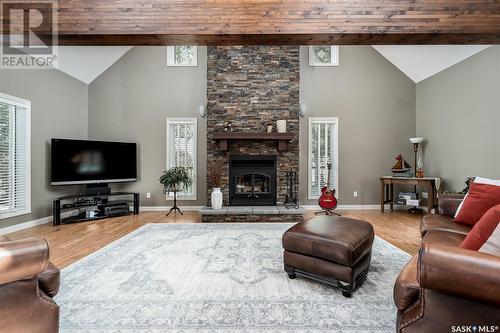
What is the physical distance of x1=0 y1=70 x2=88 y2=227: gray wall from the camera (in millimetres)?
3842

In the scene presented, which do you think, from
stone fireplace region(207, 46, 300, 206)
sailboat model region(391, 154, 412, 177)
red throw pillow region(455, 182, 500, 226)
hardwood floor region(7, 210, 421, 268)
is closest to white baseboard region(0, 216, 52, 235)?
hardwood floor region(7, 210, 421, 268)

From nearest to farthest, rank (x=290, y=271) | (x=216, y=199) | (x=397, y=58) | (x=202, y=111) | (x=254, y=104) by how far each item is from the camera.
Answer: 1. (x=290, y=271)
2. (x=216, y=199)
3. (x=254, y=104)
4. (x=202, y=111)
5. (x=397, y=58)

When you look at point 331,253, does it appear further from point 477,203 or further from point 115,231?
point 115,231

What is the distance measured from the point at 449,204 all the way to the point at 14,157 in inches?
238

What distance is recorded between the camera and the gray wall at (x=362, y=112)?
220 inches

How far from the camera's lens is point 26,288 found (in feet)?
3.86

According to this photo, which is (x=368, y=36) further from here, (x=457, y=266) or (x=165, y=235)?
(x=165, y=235)

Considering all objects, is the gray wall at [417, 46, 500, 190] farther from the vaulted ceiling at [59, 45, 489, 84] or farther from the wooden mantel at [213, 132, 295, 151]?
the wooden mantel at [213, 132, 295, 151]

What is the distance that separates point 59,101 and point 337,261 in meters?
5.55

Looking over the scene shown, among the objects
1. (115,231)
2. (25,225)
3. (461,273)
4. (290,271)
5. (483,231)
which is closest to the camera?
(461,273)

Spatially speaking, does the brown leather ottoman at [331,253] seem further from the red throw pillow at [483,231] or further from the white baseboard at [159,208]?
the white baseboard at [159,208]

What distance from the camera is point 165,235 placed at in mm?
3510

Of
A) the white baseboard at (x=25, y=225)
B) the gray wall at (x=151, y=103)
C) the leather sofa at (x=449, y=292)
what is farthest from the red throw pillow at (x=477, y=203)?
the white baseboard at (x=25, y=225)

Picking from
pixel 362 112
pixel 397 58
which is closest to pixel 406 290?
pixel 362 112
